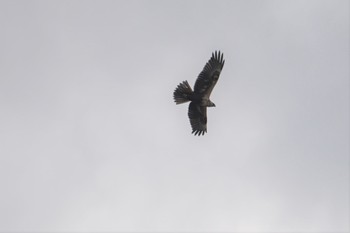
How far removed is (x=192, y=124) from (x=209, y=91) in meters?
3.07

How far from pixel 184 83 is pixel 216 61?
213cm

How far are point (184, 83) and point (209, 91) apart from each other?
1.49m

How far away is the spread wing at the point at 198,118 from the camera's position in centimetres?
5862

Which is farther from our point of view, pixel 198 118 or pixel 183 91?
pixel 198 118

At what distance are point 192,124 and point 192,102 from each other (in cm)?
196

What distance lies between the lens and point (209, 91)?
188ft

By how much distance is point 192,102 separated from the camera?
5797cm

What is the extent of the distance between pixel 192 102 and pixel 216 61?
3043mm

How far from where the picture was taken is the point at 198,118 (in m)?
59.3

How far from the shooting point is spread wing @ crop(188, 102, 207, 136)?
192 feet

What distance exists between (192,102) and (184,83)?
1624 millimetres

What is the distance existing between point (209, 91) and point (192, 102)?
1338 millimetres

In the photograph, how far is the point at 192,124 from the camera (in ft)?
195
